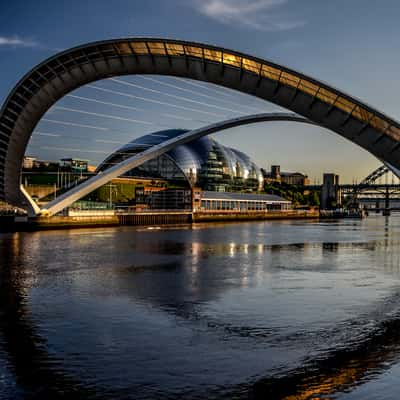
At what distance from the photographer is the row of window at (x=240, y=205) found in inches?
5154

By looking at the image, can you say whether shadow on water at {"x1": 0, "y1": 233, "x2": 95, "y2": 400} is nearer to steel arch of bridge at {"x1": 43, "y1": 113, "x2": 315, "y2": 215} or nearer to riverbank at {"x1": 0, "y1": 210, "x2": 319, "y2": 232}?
riverbank at {"x1": 0, "y1": 210, "x2": 319, "y2": 232}

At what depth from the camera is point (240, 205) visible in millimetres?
144250

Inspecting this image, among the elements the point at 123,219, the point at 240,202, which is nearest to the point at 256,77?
the point at 123,219

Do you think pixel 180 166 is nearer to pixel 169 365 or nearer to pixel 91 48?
pixel 91 48

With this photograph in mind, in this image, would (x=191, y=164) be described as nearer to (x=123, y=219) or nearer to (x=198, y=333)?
(x=123, y=219)

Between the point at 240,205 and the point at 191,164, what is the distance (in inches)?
688

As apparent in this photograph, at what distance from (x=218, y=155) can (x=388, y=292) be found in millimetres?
126179

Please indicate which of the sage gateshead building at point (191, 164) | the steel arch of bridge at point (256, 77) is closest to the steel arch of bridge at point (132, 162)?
the sage gateshead building at point (191, 164)

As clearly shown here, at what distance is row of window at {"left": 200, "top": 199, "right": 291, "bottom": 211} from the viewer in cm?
13091

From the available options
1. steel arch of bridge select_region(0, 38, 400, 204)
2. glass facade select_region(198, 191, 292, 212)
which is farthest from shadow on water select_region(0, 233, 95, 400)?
glass facade select_region(198, 191, 292, 212)

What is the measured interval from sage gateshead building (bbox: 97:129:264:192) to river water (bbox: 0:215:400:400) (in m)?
103

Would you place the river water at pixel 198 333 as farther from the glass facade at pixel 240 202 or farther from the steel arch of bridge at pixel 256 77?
the glass facade at pixel 240 202

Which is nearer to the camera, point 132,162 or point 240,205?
point 132,162

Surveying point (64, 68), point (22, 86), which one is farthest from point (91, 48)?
point (22, 86)
